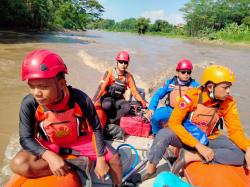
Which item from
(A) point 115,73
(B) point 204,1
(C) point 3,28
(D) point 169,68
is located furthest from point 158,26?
(A) point 115,73

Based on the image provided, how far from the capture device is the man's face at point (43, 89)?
1902 millimetres

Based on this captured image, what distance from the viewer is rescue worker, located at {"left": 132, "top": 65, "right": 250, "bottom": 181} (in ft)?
8.27

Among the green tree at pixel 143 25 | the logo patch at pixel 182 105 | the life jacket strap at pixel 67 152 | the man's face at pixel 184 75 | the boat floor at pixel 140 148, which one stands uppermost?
the green tree at pixel 143 25

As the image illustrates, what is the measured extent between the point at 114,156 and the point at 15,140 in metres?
1.92

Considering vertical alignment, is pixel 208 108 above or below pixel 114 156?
above

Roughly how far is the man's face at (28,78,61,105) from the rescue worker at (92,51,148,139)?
1998 mm

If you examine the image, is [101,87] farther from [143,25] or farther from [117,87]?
[143,25]

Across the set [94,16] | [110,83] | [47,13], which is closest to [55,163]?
[110,83]

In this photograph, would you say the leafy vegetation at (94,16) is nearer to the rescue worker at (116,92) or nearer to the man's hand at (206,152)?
the rescue worker at (116,92)

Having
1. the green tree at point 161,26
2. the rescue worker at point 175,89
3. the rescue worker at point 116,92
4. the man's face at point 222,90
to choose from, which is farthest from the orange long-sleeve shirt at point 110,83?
the green tree at point 161,26

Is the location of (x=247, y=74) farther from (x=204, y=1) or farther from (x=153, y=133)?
(x=204, y=1)

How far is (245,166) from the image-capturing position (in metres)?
2.54

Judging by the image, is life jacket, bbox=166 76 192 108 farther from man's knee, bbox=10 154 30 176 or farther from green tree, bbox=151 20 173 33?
green tree, bbox=151 20 173 33

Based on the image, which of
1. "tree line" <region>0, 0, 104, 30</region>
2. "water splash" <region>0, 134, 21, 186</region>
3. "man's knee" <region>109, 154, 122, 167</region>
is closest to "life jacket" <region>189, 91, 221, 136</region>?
"man's knee" <region>109, 154, 122, 167</region>
